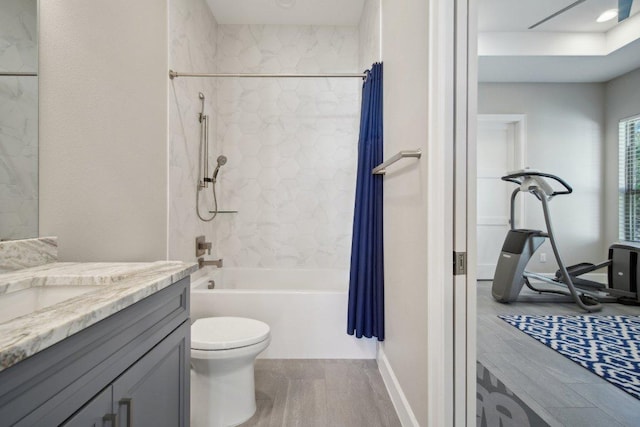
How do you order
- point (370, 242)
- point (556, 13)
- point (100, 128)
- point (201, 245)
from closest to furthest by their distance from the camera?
point (100, 128) < point (370, 242) < point (201, 245) < point (556, 13)

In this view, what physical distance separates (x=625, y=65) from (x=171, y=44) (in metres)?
4.32

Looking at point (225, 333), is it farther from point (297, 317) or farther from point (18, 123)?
point (18, 123)

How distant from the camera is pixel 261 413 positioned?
158 centimetres

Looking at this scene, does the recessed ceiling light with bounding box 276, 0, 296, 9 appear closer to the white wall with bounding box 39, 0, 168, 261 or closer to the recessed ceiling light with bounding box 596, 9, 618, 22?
the white wall with bounding box 39, 0, 168, 261

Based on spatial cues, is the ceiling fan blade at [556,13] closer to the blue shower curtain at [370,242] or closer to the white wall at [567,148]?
the white wall at [567,148]

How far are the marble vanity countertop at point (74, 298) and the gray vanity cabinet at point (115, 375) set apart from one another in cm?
3

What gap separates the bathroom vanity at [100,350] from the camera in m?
0.46

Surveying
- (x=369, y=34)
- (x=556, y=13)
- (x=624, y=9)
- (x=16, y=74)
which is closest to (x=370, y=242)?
(x=369, y=34)

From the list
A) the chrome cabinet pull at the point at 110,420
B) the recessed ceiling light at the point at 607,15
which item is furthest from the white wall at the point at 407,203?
the recessed ceiling light at the point at 607,15

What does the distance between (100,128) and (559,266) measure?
384cm

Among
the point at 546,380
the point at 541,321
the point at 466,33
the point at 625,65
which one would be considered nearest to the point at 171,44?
the point at 466,33

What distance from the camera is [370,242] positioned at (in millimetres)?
2025

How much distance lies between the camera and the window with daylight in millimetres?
2611

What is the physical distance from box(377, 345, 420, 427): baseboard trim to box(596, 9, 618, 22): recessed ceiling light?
3383mm
